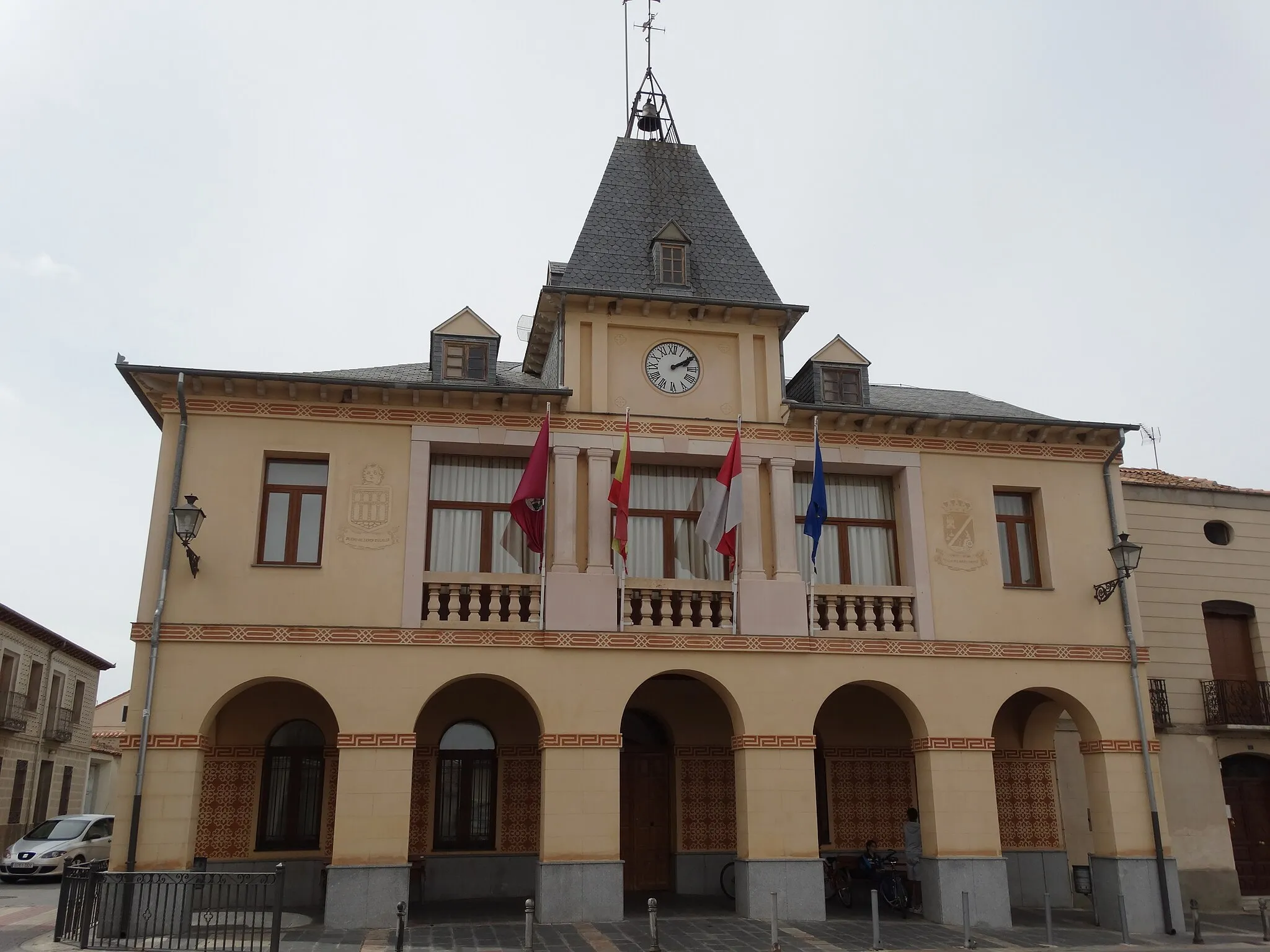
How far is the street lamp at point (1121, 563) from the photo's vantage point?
697 inches

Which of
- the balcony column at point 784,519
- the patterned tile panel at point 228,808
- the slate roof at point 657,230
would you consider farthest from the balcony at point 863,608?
the patterned tile panel at point 228,808

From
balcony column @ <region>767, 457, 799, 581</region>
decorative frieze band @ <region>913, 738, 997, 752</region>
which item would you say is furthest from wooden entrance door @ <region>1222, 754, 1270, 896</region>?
balcony column @ <region>767, 457, 799, 581</region>

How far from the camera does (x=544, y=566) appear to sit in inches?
674

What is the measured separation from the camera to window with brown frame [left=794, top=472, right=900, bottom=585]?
61.8 ft

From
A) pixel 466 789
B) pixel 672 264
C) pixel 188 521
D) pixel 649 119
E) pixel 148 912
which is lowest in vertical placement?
pixel 148 912

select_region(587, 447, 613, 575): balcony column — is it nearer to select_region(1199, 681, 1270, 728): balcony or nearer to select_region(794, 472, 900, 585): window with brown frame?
select_region(794, 472, 900, 585): window with brown frame

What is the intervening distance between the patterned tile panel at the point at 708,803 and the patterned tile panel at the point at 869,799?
77.4 inches

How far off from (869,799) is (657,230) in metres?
11.8

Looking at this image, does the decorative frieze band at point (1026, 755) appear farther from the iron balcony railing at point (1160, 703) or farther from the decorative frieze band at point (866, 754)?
the iron balcony railing at point (1160, 703)

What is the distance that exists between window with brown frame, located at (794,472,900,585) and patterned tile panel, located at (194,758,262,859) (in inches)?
408

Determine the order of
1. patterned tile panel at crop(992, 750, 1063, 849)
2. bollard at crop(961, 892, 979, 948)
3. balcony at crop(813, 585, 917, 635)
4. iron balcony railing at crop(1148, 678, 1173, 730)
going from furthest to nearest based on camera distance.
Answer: iron balcony railing at crop(1148, 678, 1173, 730), patterned tile panel at crop(992, 750, 1063, 849), balcony at crop(813, 585, 917, 635), bollard at crop(961, 892, 979, 948)

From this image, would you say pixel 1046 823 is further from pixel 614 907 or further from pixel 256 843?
pixel 256 843

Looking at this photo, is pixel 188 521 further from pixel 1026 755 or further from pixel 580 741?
pixel 1026 755

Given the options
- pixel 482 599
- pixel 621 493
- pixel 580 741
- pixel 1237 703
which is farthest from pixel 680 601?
pixel 1237 703
